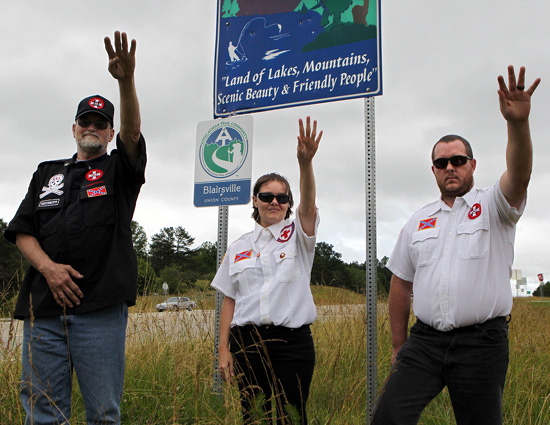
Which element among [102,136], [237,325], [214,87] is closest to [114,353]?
[237,325]

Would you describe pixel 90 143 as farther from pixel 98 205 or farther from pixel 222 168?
pixel 222 168

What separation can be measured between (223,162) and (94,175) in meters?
1.44

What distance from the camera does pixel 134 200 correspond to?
8.78ft

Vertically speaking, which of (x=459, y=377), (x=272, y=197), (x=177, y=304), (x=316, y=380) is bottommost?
(x=316, y=380)

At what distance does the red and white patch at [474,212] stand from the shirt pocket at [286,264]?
96cm

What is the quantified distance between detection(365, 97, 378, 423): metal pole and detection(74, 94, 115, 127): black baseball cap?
5.72 ft

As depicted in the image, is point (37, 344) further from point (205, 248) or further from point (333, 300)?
point (205, 248)

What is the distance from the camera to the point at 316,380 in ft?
13.7

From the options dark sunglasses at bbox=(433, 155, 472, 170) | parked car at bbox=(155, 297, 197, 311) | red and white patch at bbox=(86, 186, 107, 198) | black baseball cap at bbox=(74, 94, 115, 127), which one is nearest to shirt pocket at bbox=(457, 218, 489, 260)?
dark sunglasses at bbox=(433, 155, 472, 170)

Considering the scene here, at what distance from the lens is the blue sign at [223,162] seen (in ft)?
12.6

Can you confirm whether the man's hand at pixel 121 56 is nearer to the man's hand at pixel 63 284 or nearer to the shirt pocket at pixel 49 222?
the shirt pocket at pixel 49 222

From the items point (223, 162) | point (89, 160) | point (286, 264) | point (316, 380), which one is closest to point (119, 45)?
point (89, 160)

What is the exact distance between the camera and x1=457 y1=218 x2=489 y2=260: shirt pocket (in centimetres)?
245

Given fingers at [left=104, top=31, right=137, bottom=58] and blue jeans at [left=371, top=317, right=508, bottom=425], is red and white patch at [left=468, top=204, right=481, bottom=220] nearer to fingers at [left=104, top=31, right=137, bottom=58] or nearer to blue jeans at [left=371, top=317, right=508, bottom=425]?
blue jeans at [left=371, top=317, right=508, bottom=425]
